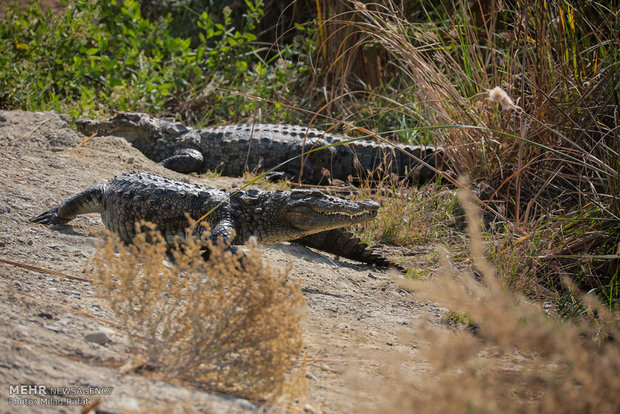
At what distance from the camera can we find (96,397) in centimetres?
188

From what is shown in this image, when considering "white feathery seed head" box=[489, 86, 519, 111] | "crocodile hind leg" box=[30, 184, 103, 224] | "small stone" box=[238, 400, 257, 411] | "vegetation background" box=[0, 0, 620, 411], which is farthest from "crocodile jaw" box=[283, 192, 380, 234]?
"small stone" box=[238, 400, 257, 411]

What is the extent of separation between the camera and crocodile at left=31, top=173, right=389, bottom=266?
4117 mm

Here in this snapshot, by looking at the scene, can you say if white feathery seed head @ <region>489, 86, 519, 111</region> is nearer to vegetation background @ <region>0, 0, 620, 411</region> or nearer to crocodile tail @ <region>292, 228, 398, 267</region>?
vegetation background @ <region>0, 0, 620, 411</region>

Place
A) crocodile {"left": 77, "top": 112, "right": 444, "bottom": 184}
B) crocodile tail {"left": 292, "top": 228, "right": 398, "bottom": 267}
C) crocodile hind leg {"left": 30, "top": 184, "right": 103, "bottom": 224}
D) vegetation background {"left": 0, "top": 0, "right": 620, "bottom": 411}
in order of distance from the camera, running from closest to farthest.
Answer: vegetation background {"left": 0, "top": 0, "right": 620, "bottom": 411}, crocodile hind leg {"left": 30, "top": 184, "right": 103, "bottom": 224}, crocodile tail {"left": 292, "top": 228, "right": 398, "bottom": 267}, crocodile {"left": 77, "top": 112, "right": 444, "bottom": 184}

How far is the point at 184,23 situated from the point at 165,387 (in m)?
9.46

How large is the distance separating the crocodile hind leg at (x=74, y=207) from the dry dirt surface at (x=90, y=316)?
106mm

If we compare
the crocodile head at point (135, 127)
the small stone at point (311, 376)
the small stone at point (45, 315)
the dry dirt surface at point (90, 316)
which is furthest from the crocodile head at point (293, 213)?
the crocodile head at point (135, 127)

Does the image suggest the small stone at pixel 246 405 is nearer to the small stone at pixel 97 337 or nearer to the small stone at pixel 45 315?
A: the small stone at pixel 97 337

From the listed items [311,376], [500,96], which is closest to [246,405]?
[311,376]

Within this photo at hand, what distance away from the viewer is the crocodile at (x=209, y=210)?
4.12 m

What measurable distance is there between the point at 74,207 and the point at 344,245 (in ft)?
6.89

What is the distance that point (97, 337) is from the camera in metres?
2.37

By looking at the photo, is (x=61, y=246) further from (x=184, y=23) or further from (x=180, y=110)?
(x=184, y=23)

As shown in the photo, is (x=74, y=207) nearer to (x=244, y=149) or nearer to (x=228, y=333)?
(x=228, y=333)
